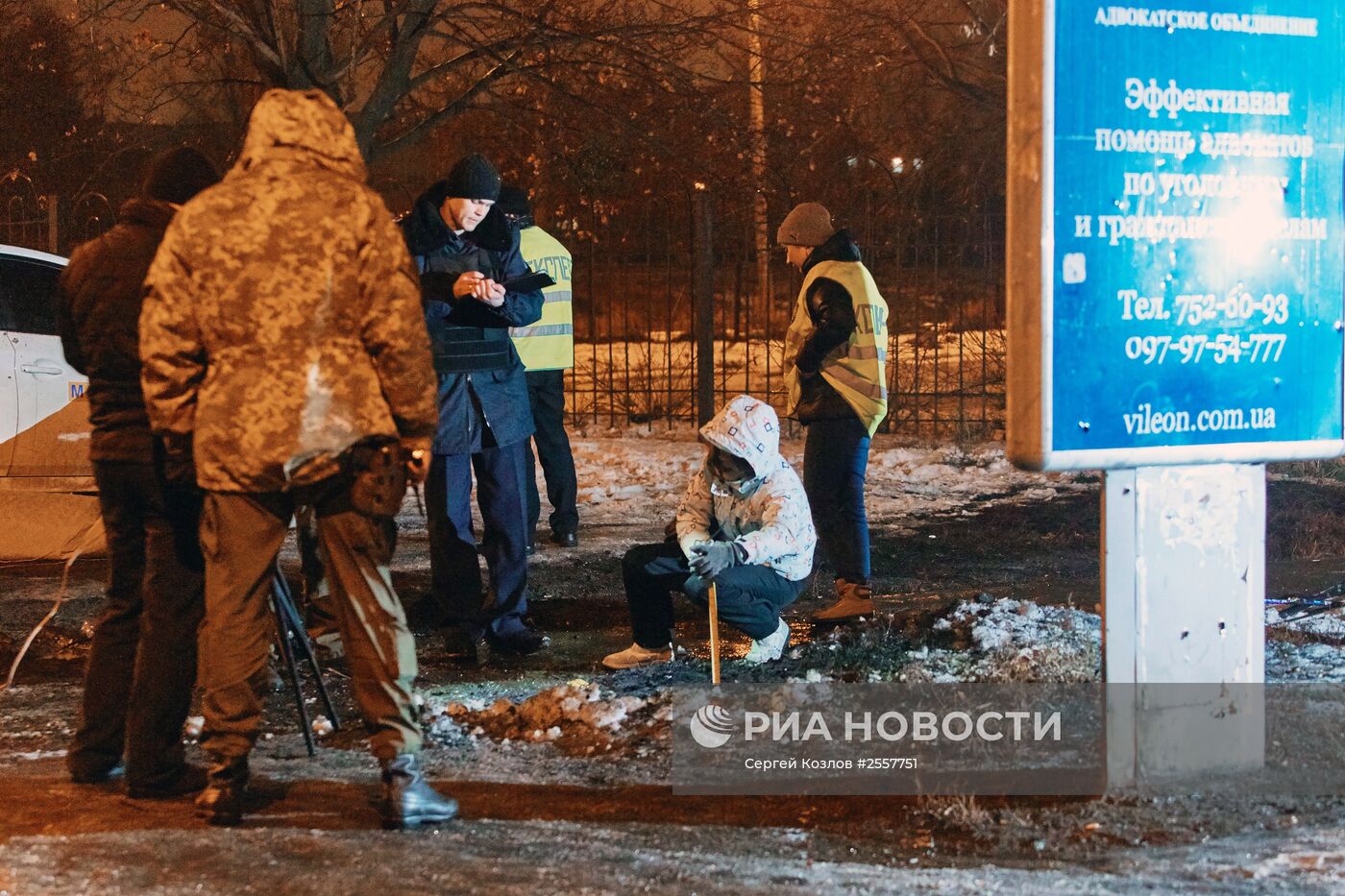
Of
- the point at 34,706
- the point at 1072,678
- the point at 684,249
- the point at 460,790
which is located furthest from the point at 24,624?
the point at 684,249

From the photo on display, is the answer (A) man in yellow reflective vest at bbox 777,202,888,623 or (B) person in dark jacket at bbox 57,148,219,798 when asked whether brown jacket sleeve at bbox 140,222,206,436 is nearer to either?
(B) person in dark jacket at bbox 57,148,219,798

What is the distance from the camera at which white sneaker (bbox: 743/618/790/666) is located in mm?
5773

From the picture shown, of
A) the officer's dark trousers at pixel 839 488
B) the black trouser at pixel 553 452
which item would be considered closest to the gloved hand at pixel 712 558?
the officer's dark trousers at pixel 839 488

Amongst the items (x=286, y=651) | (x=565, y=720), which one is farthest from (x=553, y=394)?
(x=286, y=651)

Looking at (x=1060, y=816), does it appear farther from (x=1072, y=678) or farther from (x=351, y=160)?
(x=351, y=160)

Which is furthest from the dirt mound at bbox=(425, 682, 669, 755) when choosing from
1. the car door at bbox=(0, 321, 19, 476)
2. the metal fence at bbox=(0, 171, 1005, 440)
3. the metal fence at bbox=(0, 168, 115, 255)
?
the metal fence at bbox=(0, 168, 115, 255)

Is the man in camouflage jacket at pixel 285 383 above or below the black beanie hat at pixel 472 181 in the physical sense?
below

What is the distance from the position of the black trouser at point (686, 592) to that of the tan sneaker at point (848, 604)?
32.5 inches

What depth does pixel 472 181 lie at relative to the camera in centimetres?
583

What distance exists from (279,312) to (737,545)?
7.32ft

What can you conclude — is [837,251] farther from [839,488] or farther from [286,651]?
[286,651]

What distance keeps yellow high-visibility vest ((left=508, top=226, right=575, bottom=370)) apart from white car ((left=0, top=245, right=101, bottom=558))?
2.59m

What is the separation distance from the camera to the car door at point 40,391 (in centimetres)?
856

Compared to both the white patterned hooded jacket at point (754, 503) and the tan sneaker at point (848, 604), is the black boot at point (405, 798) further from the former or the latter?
the tan sneaker at point (848, 604)
